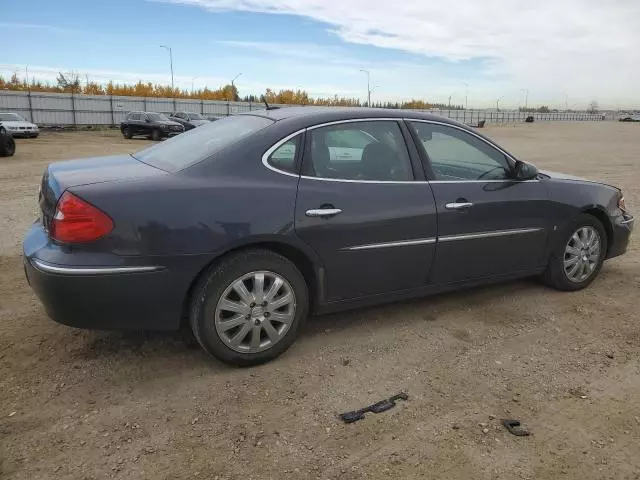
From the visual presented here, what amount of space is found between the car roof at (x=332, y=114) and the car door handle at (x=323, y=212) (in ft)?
2.00

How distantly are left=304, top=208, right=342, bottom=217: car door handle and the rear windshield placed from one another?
655 mm

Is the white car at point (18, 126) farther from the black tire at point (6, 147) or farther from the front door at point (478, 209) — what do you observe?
the front door at point (478, 209)

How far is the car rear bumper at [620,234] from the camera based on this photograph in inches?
193

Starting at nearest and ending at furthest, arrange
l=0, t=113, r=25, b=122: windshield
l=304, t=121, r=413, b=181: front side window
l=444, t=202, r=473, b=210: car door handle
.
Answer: l=304, t=121, r=413, b=181: front side window < l=444, t=202, r=473, b=210: car door handle < l=0, t=113, r=25, b=122: windshield

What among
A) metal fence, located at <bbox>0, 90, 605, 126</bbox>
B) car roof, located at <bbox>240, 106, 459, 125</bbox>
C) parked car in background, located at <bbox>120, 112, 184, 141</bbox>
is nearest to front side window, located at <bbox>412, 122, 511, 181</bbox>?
car roof, located at <bbox>240, 106, 459, 125</bbox>

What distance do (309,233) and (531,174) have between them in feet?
6.65

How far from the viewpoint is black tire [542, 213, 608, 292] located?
460 centimetres

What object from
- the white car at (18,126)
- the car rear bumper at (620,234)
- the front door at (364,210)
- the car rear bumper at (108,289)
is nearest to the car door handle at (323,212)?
the front door at (364,210)

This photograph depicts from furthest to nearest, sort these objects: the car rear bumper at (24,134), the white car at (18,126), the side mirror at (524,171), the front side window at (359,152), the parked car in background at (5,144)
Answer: the car rear bumper at (24,134)
the white car at (18,126)
the parked car in background at (5,144)
the side mirror at (524,171)
the front side window at (359,152)

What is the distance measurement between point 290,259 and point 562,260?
2.57 m

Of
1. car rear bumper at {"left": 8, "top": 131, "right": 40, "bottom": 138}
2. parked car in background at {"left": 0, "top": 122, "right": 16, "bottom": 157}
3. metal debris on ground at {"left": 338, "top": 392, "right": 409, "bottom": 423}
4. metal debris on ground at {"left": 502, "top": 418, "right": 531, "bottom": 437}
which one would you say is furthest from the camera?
car rear bumper at {"left": 8, "top": 131, "right": 40, "bottom": 138}

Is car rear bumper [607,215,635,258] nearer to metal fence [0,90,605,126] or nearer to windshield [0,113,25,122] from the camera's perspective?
windshield [0,113,25,122]

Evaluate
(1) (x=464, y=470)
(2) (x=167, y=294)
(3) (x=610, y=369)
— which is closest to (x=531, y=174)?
(3) (x=610, y=369)

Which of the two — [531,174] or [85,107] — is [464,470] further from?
[85,107]
